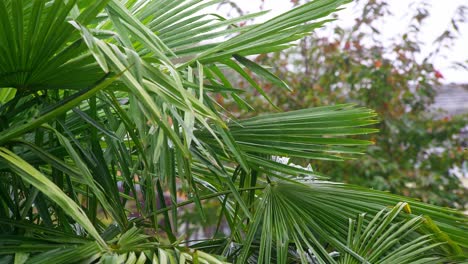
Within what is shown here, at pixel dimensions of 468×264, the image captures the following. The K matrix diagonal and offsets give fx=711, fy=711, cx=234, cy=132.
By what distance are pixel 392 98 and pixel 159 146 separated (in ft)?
13.0

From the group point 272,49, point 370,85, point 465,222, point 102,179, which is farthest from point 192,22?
point 370,85

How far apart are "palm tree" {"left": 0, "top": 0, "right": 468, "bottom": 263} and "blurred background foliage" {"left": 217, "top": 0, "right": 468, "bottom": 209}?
298cm

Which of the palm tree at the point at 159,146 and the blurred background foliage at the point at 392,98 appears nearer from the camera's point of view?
the palm tree at the point at 159,146

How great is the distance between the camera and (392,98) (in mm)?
5098

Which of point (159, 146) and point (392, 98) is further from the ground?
point (392, 98)

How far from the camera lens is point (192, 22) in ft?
6.38

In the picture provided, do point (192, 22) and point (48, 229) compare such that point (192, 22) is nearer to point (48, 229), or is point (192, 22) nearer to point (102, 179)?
point (102, 179)

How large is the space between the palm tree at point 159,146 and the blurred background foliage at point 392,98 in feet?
9.78

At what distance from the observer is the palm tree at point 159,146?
1.34 m

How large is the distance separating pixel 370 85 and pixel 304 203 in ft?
11.2

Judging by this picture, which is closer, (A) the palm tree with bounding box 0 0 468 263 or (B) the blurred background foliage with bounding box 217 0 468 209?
(A) the palm tree with bounding box 0 0 468 263

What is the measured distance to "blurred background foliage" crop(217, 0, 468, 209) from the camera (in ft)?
16.0

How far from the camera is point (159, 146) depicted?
1357mm

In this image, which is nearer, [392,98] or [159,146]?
[159,146]
